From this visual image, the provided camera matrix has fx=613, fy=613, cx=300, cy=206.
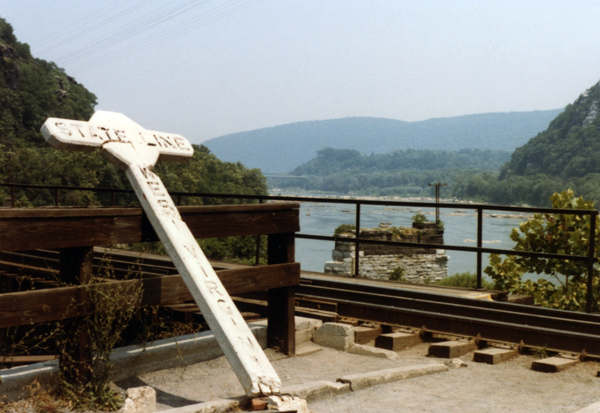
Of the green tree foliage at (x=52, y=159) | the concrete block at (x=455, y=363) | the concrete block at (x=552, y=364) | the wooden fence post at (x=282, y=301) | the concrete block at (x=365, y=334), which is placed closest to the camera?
Result: the concrete block at (x=552, y=364)

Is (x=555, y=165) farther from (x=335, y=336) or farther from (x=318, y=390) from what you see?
(x=318, y=390)

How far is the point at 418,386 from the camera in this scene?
4.18 metres

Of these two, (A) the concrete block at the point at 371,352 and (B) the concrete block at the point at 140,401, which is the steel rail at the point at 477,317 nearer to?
(A) the concrete block at the point at 371,352

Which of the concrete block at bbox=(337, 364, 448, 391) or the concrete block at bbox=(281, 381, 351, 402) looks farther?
the concrete block at bbox=(337, 364, 448, 391)

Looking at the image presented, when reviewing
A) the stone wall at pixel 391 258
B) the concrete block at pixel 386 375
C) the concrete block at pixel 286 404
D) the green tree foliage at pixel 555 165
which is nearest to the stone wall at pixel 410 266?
the stone wall at pixel 391 258

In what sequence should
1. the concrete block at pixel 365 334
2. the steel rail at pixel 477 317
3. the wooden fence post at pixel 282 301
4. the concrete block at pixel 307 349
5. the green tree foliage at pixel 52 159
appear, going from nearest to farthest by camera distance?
the wooden fence post at pixel 282 301, the concrete block at pixel 307 349, the steel rail at pixel 477 317, the concrete block at pixel 365 334, the green tree foliage at pixel 52 159

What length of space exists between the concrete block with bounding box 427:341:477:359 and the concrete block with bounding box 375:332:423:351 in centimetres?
28

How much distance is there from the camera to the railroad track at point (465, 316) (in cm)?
522

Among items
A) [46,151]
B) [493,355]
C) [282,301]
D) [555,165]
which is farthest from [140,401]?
[555,165]

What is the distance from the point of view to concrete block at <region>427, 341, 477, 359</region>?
5.16m

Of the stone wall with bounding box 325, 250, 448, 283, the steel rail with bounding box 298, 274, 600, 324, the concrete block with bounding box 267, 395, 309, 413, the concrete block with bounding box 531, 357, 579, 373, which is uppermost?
the concrete block with bounding box 267, 395, 309, 413

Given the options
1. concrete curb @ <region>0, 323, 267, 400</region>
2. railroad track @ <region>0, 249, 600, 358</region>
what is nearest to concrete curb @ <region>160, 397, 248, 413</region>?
concrete curb @ <region>0, 323, 267, 400</region>

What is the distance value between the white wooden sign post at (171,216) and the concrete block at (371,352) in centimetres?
210

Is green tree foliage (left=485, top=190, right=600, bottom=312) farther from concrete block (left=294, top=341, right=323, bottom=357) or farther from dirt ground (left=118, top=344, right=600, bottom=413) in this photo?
concrete block (left=294, top=341, right=323, bottom=357)
